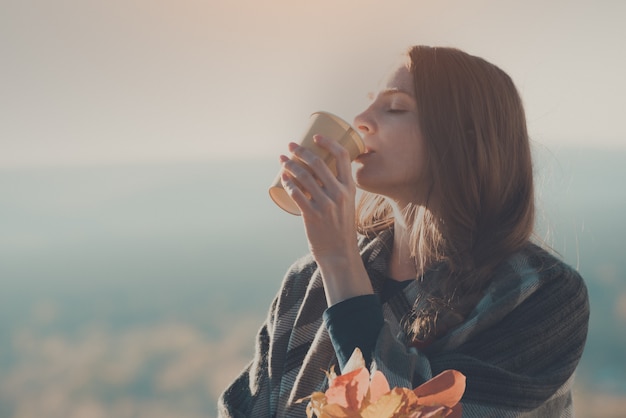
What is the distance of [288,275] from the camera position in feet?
4.81

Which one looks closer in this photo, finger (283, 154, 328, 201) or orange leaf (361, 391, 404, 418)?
orange leaf (361, 391, 404, 418)

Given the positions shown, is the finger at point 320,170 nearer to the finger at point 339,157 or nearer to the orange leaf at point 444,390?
the finger at point 339,157

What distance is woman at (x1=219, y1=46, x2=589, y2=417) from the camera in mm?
1040

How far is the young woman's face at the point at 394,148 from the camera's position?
118 centimetres

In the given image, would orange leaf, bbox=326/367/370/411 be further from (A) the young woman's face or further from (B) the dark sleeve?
(A) the young woman's face

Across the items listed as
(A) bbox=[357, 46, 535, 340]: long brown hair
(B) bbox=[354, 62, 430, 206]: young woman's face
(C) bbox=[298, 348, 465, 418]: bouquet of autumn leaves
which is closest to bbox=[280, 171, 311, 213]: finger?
(B) bbox=[354, 62, 430, 206]: young woman's face

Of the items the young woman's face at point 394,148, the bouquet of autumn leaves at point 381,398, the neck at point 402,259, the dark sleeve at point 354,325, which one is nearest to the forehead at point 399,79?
the young woman's face at point 394,148

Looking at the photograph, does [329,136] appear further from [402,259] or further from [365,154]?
[402,259]

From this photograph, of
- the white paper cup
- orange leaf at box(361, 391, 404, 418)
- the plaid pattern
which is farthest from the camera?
the white paper cup

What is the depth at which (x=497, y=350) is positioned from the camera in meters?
1.05

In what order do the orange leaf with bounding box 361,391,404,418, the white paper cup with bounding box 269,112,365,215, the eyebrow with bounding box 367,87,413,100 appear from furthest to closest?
the eyebrow with bounding box 367,87,413,100, the white paper cup with bounding box 269,112,365,215, the orange leaf with bounding box 361,391,404,418

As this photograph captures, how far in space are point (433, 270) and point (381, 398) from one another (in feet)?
2.50

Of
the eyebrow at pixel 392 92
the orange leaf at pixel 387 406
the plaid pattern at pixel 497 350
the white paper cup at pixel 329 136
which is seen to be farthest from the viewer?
the eyebrow at pixel 392 92

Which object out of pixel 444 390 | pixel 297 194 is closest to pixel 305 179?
pixel 297 194
